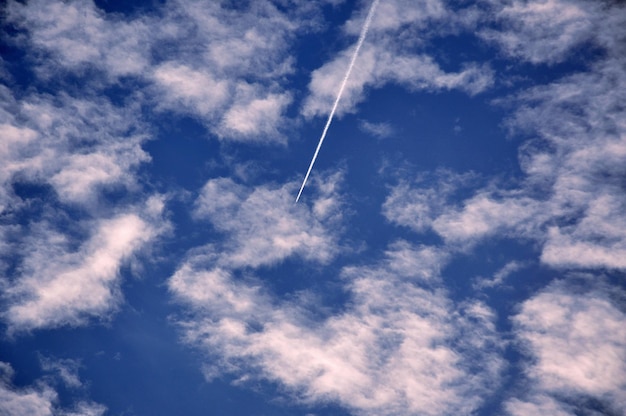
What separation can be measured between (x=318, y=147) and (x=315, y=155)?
86cm

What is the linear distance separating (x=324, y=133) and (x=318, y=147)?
1455 millimetres

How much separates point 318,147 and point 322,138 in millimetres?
942

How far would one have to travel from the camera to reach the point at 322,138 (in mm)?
36375

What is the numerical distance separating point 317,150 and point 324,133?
176 centimetres

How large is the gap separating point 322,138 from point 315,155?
179 cm

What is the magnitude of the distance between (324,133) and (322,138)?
0.51 meters

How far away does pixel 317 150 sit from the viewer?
36625mm

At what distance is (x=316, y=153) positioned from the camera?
3678 centimetres

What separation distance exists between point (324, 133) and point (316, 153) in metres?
2.07

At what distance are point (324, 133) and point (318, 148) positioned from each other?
1543mm

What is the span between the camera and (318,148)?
36.6 m

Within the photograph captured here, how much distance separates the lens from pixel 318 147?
36.5 metres
